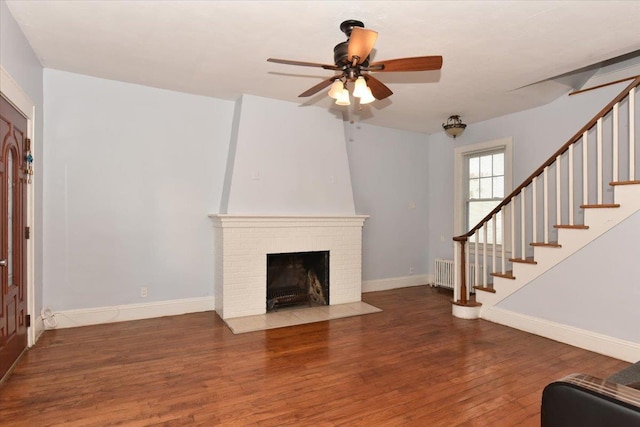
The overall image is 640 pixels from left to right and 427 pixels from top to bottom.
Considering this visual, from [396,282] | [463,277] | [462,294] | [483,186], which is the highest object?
[483,186]

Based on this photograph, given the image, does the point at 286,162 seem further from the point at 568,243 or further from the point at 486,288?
the point at 568,243

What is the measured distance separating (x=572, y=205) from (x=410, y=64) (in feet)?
8.10

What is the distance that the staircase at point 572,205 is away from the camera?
309cm

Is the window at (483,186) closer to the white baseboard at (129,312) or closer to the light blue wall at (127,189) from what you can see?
the light blue wall at (127,189)

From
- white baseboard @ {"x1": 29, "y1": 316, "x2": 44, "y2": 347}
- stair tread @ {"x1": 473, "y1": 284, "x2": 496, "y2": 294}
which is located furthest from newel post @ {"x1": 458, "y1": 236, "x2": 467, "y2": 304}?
white baseboard @ {"x1": 29, "y1": 316, "x2": 44, "y2": 347}

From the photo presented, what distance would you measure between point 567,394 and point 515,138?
4512 millimetres

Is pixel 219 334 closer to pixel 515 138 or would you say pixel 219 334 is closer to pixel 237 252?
pixel 237 252

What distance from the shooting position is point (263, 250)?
439cm

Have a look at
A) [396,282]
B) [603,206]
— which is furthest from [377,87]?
[396,282]

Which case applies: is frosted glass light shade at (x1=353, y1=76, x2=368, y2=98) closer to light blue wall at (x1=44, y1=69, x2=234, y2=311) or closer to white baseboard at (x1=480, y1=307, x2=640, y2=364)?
light blue wall at (x1=44, y1=69, x2=234, y2=311)

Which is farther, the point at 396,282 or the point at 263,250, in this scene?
the point at 396,282

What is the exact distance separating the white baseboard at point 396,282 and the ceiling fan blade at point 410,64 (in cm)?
368

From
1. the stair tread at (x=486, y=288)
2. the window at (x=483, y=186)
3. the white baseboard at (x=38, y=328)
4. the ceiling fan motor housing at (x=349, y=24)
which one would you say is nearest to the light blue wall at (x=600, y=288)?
the stair tread at (x=486, y=288)

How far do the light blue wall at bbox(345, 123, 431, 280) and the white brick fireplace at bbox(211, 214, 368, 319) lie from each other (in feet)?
2.48
